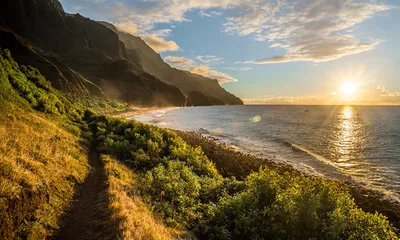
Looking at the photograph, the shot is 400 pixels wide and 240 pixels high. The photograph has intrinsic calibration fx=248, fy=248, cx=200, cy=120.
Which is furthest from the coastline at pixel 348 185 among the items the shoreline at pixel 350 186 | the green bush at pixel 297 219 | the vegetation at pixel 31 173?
the vegetation at pixel 31 173

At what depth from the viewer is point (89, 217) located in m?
9.74

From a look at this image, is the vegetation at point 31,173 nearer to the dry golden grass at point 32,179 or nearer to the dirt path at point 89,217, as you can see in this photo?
the dry golden grass at point 32,179

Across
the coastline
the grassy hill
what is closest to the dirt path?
the grassy hill

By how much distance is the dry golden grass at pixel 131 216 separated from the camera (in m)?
8.37

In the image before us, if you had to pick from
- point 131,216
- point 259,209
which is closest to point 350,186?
point 259,209

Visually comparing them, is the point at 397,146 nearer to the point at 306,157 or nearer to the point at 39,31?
the point at 306,157

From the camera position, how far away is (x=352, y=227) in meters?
11.0

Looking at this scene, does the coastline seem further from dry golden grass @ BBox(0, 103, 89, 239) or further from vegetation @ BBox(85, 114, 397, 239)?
dry golden grass @ BBox(0, 103, 89, 239)

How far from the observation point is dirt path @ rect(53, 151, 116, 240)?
8516 millimetres

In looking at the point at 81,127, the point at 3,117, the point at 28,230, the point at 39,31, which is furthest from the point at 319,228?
the point at 39,31

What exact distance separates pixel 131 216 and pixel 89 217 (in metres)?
1.88

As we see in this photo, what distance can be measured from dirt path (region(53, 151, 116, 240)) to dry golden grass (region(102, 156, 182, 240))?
1.14 ft

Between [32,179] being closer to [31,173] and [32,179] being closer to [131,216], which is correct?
[31,173]

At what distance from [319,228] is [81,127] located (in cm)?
2418
